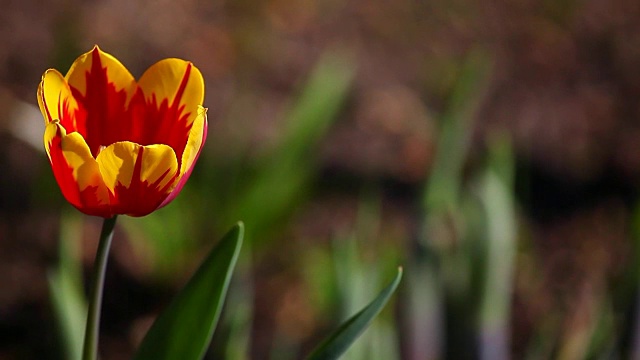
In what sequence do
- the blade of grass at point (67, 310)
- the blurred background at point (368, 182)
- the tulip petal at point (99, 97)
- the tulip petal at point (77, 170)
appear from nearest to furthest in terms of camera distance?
the tulip petal at point (77, 170) < the tulip petal at point (99, 97) < the blade of grass at point (67, 310) < the blurred background at point (368, 182)

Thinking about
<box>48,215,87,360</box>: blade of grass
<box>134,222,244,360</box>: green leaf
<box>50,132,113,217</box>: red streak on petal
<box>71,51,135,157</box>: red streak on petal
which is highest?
<box>71,51,135,157</box>: red streak on petal

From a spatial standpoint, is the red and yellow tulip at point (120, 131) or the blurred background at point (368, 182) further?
the blurred background at point (368, 182)

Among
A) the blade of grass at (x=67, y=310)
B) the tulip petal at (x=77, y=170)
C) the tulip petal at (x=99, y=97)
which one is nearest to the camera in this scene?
the tulip petal at (x=77, y=170)

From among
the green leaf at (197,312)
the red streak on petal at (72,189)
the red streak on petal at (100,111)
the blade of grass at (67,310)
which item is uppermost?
the red streak on petal at (100,111)

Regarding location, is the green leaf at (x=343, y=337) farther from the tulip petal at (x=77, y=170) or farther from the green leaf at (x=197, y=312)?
the tulip petal at (x=77, y=170)

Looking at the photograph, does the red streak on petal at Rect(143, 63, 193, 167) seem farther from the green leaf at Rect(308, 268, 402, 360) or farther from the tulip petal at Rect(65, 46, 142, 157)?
the green leaf at Rect(308, 268, 402, 360)

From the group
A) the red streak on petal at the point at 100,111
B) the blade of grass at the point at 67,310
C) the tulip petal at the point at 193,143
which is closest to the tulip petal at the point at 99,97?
the red streak on petal at the point at 100,111

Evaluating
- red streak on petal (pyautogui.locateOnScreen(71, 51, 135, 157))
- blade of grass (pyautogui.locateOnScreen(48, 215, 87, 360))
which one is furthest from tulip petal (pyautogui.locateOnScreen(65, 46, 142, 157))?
blade of grass (pyautogui.locateOnScreen(48, 215, 87, 360))

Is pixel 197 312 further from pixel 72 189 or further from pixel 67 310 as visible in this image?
pixel 67 310
